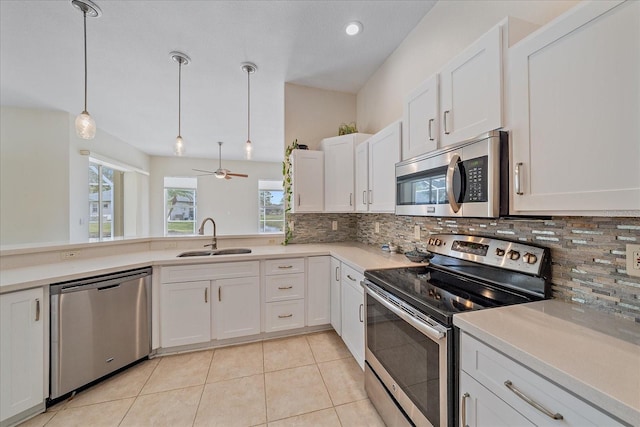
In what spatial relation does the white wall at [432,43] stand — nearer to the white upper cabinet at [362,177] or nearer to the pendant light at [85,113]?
the white upper cabinet at [362,177]

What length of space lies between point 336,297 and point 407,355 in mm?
1206

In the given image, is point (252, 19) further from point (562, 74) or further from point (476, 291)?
point (476, 291)

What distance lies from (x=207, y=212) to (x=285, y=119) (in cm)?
514

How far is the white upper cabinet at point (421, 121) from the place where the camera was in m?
1.54

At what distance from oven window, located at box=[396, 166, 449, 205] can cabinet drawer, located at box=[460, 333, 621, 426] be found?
785 millimetres

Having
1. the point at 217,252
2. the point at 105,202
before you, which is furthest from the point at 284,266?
the point at 105,202

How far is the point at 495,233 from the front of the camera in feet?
4.87

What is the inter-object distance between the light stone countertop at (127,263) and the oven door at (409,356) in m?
0.41

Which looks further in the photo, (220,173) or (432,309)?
(220,173)

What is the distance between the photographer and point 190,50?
250 centimetres

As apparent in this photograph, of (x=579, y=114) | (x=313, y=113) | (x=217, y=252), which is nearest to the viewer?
(x=579, y=114)

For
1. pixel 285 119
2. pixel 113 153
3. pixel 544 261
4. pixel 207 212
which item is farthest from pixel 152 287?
pixel 207 212

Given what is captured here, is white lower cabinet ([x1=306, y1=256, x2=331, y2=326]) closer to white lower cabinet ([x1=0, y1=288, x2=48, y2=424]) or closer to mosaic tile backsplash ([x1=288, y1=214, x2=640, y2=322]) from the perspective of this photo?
mosaic tile backsplash ([x1=288, y1=214, x2=640, y2=322])

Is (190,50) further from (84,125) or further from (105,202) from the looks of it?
(105,202)
